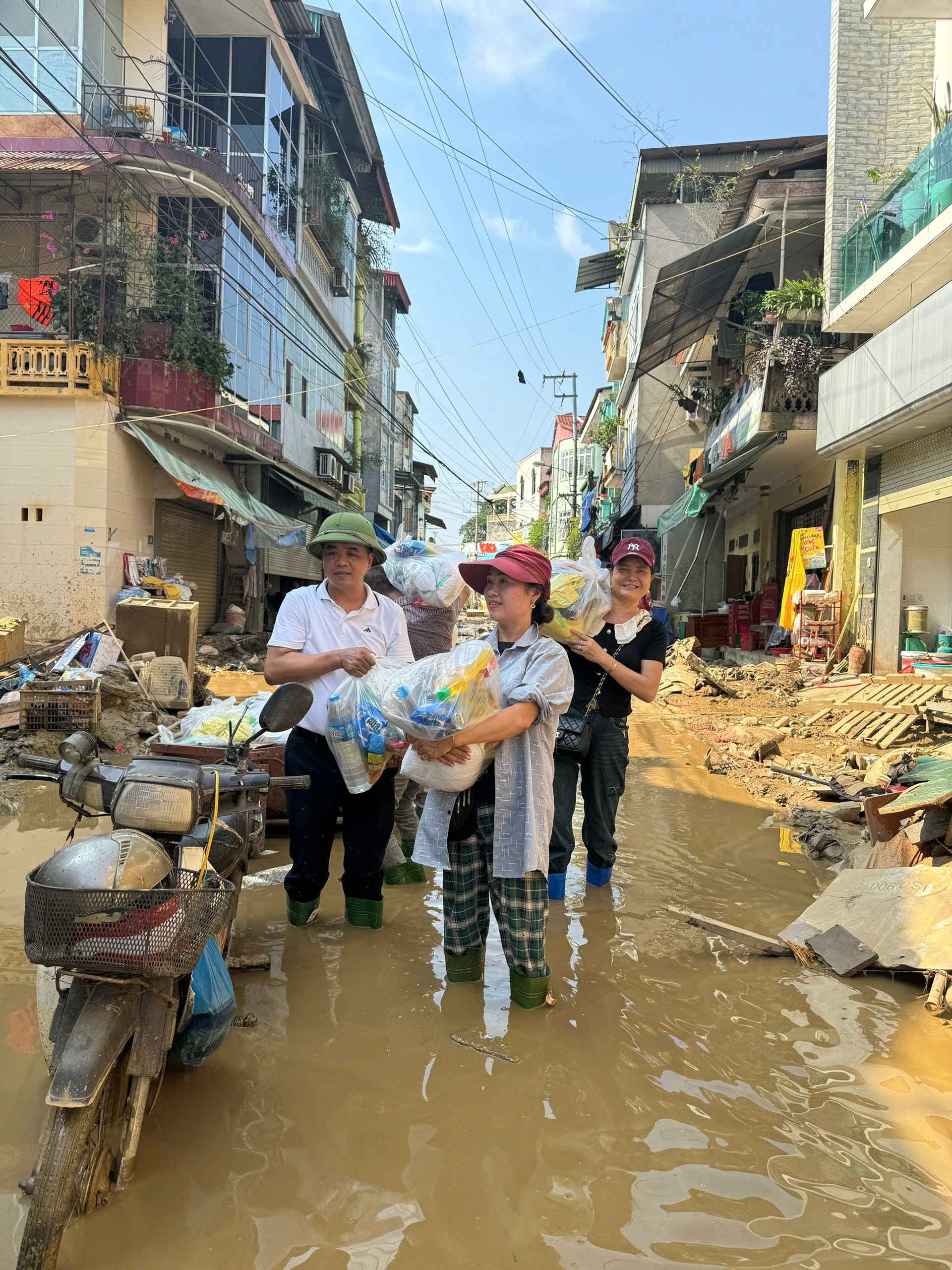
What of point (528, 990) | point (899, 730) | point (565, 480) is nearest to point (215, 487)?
point (899, 730)

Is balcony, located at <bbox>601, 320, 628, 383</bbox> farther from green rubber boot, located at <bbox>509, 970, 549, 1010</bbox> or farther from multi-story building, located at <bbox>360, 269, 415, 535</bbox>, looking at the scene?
green rubber boot, located at <bbox>509, 970, 549, 1010</bbox>

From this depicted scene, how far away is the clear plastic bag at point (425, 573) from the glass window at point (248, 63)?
1673 centimetres

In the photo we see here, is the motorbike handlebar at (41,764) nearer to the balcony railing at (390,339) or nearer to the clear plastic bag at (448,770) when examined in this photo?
the clear plastic bag at (448,770)

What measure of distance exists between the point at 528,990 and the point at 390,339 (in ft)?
132

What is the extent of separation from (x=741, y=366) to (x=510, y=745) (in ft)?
59.1

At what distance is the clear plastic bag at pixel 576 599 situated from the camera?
380 cm

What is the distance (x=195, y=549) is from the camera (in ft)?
54.8

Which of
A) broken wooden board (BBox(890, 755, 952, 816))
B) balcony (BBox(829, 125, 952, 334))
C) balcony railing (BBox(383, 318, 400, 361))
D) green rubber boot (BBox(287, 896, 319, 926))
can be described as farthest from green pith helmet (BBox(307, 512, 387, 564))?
balcony railing (BBox(383, 318, 400, 361))

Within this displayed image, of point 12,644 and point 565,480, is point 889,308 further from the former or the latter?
point 565,480

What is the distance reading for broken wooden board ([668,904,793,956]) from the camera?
3.87 meters

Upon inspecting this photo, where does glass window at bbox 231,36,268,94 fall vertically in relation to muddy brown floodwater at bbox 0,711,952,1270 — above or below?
above

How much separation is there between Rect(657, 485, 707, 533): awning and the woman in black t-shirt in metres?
14.9

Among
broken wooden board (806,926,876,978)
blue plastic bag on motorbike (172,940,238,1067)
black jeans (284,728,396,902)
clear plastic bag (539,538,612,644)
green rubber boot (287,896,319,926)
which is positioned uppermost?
clear plastic bag (539,538,612,644)

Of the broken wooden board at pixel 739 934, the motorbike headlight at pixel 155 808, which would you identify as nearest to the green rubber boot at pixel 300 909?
the motorbike headlight at pixel 155 808
